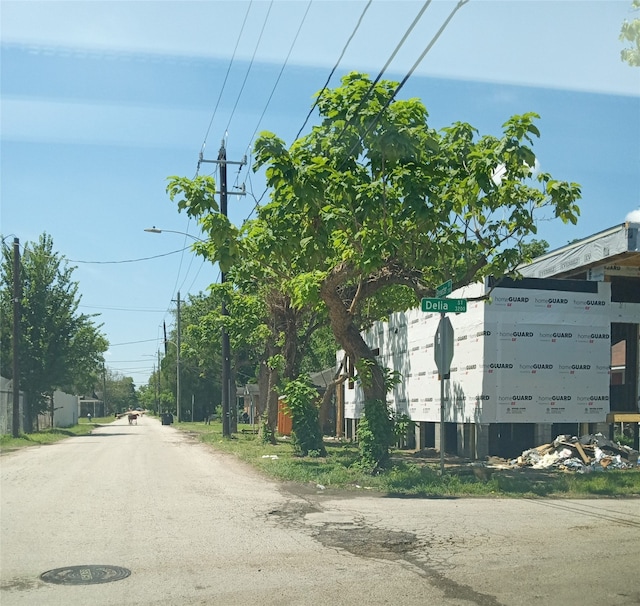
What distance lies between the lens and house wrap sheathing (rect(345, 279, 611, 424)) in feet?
61.7

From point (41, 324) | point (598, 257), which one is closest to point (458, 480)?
point (598, 257)

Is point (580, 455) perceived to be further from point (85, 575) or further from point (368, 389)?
point (85, 575)

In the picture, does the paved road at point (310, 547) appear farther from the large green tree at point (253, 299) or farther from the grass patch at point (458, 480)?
the large green tree at point (253, 299)

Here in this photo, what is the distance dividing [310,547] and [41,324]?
112ft

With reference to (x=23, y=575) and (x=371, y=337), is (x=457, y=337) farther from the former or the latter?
(x=23, y=575)

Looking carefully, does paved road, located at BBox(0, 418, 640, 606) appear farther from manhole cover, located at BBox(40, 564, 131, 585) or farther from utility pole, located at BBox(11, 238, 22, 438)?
utility pole, located at BBox(11, 238, 22, 438)

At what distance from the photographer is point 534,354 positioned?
19016mm

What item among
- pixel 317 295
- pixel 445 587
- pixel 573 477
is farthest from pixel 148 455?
pixel 445 587

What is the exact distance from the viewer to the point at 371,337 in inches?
1139

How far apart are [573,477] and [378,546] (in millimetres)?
7701

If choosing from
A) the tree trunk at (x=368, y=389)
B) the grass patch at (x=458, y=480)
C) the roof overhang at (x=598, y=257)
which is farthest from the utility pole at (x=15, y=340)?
the roof overhang at (x=598, y=257)

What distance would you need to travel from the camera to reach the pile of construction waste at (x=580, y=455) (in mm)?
17438

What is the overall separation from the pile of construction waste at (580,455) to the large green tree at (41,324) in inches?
1112

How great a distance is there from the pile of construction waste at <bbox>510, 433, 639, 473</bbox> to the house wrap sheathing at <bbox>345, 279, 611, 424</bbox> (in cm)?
70
